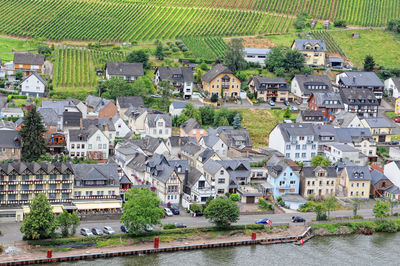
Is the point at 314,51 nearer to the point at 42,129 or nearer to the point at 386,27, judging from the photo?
the point at 386,27

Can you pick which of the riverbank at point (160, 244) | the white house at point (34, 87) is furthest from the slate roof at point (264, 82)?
the riverbank at point (160, 244)

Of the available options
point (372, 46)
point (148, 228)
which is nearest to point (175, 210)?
point (148, 228)

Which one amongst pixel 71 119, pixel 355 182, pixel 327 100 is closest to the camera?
pixel 355 182

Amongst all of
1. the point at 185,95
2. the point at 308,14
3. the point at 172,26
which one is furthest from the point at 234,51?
the point at 308,14

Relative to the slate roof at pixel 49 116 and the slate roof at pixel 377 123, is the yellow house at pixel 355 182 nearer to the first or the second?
the slate roof at pixel 377 123

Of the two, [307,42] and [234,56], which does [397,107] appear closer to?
[307,42]

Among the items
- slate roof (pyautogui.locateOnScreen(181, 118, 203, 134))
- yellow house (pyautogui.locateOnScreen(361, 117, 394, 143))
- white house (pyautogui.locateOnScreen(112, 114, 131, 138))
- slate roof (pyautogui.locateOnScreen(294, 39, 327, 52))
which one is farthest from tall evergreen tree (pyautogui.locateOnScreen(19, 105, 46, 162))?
slate roof (pyautogui.locateOnScreen(294, 39, 327, 52))

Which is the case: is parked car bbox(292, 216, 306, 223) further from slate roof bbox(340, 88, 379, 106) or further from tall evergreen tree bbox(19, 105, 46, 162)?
slate roof bbox(340, 88, 379, 106)
